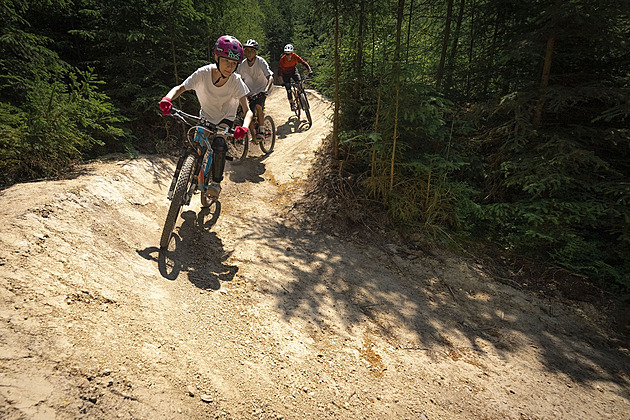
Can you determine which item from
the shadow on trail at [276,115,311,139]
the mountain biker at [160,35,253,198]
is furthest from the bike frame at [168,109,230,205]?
the shadow on trail at [276,115,311,139]

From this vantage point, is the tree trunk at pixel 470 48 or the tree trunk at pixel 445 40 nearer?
the tree trunk at pixel 445 40

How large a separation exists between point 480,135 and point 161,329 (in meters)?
6.44

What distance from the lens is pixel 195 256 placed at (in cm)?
439

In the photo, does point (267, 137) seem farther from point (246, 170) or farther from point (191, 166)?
point (191, 166)

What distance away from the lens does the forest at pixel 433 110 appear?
494 cm

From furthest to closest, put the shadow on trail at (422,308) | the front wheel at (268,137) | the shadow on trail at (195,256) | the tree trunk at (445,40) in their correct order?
the front wheel at (268,137)
the tree trunk at (445,40)
the shadow on trail at (195,256)
the shadow on trail at (422,308)

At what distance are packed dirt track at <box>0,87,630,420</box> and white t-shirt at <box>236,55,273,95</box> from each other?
365cm

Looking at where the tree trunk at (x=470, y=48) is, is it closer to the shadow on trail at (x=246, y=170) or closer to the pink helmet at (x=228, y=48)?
the shadow on trail at (x=246, y=170)

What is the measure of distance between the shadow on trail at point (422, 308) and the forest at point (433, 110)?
1069 mm

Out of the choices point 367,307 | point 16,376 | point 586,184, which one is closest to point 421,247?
point 367,307

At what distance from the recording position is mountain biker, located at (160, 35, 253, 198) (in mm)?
4488

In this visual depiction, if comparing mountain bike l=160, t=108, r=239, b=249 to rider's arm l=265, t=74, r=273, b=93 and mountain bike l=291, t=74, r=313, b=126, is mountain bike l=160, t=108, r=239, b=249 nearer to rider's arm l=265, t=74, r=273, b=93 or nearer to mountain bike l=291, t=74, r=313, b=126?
rider's arm l=265, t=74, r=273, b=93

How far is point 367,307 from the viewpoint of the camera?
13.7ft

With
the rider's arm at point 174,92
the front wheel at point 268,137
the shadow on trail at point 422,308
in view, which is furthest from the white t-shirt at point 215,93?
Result: the front wheel at point 268,137
